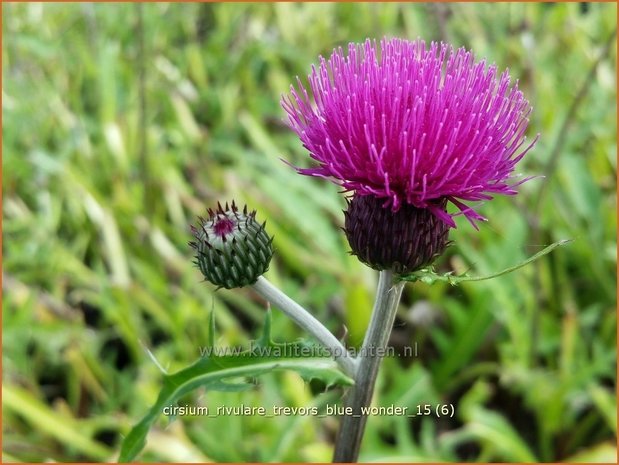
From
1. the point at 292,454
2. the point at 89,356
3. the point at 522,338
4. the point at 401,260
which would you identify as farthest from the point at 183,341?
the point at 401,260

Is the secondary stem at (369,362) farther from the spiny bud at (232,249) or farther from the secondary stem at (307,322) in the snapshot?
the spiny bud at (232,249)

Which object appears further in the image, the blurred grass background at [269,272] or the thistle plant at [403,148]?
the blurred grass background at [269,272]

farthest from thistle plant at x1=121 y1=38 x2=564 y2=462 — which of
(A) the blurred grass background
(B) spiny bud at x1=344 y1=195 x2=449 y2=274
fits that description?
(A) the blurred grass background

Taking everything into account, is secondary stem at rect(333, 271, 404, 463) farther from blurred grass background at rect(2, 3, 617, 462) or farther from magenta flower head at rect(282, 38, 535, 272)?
blurred grass background at rect(2, 3, 617, 462)

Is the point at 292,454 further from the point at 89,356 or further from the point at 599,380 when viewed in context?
the point at 599,380

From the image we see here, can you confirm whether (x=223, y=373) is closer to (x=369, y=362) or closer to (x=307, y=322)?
(x=307, y=322)

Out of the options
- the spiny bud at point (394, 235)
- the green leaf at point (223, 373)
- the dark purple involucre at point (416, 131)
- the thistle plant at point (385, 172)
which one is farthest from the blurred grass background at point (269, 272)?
the dark purple involucre at point (416, 131)

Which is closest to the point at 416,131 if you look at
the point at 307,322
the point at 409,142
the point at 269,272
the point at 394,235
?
the point at 409,142
